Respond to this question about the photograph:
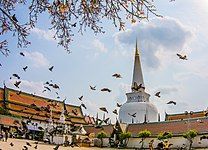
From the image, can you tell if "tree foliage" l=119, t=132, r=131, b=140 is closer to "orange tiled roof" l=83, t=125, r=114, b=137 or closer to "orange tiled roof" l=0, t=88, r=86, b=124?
"orange tiled roof" l=83, t=125, r=114, b=137

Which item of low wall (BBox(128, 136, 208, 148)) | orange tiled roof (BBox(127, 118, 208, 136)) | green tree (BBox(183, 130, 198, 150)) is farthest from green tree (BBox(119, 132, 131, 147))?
green tree (BBox(183, 130, 198, 150))

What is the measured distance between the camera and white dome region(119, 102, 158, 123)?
90.0m

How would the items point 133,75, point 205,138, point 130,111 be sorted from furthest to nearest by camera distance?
1. point 133,75
2. point 130,111
3. point 205,138

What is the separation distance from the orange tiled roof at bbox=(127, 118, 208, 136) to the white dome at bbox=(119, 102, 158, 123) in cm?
1598

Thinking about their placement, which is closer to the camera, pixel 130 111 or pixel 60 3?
pixel 60 3

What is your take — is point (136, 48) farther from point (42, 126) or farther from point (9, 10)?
point (9, 10)

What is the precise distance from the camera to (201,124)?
2500 inches

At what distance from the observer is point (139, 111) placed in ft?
295

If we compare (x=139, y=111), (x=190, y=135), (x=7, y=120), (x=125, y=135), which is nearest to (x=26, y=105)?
(x=7, y=120)

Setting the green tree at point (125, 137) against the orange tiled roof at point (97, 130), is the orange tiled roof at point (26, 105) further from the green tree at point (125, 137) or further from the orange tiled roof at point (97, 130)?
the green tree at point (125, 137)

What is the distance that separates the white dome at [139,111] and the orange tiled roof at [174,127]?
52.4 ft

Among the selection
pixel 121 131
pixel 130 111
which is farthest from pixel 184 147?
pixel 130 111

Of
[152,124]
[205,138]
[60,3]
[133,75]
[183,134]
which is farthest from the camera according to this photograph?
[133,75]

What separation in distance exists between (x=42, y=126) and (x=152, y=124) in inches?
715
